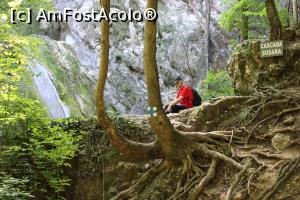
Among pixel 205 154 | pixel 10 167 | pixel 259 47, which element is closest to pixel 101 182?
pixel 10 167

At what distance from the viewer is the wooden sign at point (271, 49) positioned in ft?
30.3

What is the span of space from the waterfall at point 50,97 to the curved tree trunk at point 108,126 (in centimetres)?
599

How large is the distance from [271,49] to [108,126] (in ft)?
15.9

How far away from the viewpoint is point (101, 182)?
8578 mm

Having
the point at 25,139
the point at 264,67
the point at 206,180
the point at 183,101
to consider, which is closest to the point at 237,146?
the point at 206,180

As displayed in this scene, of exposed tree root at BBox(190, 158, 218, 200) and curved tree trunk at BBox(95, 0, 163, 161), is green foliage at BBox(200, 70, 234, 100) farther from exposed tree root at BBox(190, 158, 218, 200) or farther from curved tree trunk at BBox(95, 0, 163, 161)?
exposed tree root at BBox(190, 158, 218, 200)

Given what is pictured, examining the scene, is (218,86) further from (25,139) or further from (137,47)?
(25,139)

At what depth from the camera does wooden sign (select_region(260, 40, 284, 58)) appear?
9.23 m

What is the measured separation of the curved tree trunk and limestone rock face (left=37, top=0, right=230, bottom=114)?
13.8 metres

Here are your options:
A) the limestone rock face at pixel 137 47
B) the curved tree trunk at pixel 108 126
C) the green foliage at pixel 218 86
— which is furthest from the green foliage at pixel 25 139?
the limestone rock face at pixel 137 47

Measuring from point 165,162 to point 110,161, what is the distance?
181cm

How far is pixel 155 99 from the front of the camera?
6.53 meters

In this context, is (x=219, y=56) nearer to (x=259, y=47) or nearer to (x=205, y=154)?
(x=259, y=47)

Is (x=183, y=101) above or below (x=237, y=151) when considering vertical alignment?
above
